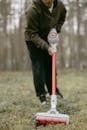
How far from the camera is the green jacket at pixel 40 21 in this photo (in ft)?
25.2

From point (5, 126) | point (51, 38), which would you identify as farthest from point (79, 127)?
point (51, 38)

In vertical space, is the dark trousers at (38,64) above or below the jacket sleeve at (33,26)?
below

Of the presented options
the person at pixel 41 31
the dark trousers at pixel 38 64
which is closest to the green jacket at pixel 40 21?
the person at pixel 41 31

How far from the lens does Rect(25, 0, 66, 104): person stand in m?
7.70

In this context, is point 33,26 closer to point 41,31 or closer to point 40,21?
point 40,21

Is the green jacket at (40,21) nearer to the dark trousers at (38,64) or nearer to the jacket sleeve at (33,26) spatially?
the jacket sleeve at (33,26)

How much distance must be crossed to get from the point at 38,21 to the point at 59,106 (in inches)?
52.3

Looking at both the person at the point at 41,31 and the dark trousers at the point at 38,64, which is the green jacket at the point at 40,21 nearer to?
the person at the point at 41,31

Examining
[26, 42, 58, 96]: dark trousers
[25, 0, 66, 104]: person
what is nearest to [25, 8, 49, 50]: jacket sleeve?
[25, 0, 66, 104]: person

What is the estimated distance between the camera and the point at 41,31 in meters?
7.98

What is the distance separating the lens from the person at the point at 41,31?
25.2 ft

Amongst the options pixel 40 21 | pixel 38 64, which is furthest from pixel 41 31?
pixel 38 64

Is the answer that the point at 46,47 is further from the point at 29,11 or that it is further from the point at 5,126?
the point at 5,126

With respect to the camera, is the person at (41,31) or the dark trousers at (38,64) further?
the dark trousers at (38,64)
